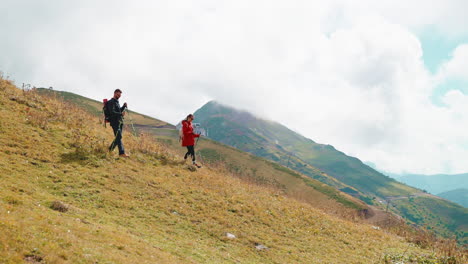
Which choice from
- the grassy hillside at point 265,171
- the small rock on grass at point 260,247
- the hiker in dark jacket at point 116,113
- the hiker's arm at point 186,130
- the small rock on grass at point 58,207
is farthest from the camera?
the grassy hillside at point 265,171

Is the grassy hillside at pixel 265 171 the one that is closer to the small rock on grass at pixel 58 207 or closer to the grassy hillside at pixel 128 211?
the grassy hillside at pixel 128 211

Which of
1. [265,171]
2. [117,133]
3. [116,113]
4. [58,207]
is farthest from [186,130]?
[265,171]

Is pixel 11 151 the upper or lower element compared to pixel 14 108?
lower

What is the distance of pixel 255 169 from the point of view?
163125mm

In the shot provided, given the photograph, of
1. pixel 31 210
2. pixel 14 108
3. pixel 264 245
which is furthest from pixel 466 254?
pixel 14 108

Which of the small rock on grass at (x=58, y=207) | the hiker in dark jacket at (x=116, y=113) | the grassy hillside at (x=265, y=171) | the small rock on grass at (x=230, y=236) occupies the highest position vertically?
the hiker in dark jacket at (x=116, y=113)

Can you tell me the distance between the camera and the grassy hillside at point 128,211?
30.0 ft

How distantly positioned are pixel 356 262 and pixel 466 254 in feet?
27.1

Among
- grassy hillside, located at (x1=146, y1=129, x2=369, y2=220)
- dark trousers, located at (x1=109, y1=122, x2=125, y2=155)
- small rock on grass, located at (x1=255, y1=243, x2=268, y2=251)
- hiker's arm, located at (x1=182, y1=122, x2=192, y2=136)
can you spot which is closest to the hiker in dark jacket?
dark trousers, located at (x1=109, y1=122, x2=125, y2=155)

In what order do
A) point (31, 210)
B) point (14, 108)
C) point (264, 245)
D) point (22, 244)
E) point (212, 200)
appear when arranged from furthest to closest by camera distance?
point (14, 108) < point (212, 200) < point (264, 245) < point (31, 210) < point (22, 244)

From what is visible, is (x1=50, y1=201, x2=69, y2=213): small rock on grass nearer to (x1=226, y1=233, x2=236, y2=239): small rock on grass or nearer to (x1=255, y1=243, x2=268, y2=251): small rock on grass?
(x1=226, y1=233, x2=236, y2=239): small rock on grass

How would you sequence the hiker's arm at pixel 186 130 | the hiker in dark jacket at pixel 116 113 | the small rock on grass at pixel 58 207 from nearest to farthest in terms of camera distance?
the small rock on grass at pixel 58 207 → the hiker in dark jacket at pixel 116 113 → the hiker's arm at pixel 186 130

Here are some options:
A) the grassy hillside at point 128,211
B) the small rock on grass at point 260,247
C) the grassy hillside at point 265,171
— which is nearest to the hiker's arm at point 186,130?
the grassy hillside at point 128,211

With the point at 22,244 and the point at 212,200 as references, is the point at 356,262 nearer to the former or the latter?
the point at 212,200
